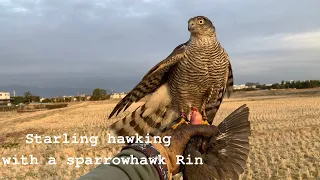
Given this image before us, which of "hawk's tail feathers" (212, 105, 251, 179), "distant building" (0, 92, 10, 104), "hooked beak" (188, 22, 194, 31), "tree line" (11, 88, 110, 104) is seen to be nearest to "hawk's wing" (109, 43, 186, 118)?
"hooked beak" (188, 22, 194, 31)

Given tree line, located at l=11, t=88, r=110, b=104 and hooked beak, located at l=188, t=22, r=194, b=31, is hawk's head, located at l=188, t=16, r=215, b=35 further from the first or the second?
tree line, located at l=11, t=88, r=110, b=104

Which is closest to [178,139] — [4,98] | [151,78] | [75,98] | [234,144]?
[234,144]

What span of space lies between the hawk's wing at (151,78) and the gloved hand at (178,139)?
1728mm

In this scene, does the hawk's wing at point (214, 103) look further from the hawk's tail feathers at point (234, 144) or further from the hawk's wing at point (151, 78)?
the hawk's tail feathers at point (234, 144)

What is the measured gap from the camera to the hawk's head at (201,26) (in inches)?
173

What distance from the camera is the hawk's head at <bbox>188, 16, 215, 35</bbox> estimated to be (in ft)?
14.4

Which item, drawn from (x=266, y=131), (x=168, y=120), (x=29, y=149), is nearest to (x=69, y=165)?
(x=29, y=149)

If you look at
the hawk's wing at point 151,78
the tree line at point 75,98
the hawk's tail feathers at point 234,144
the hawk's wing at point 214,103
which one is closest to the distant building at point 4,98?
the tree line at point 75,98

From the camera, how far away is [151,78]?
4.57 meters

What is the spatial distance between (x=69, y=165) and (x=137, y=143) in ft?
30.2

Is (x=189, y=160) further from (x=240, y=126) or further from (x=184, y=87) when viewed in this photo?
(x=184, y=87)

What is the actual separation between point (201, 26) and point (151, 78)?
955 millimetres

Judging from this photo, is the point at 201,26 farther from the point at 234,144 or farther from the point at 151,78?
the point at 234,144

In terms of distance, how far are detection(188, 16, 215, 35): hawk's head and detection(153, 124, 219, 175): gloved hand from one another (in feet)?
6.22
